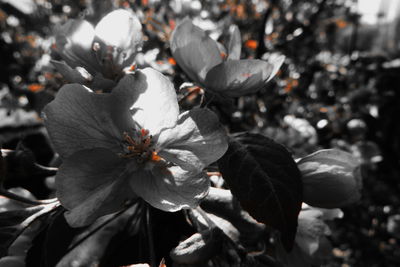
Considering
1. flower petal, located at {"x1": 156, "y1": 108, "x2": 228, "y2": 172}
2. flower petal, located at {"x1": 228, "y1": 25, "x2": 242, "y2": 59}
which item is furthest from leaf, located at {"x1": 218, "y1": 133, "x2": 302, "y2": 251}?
flower petal, located at {"x1": 228, "y1": 25, "x2": 242, "y2": 59}

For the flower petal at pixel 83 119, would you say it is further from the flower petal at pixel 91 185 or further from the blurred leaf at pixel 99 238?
the blurred leaf at pixel 99 238

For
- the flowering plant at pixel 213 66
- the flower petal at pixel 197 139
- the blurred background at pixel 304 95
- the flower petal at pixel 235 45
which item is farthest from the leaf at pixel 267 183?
the blurred background at pixel 304 95

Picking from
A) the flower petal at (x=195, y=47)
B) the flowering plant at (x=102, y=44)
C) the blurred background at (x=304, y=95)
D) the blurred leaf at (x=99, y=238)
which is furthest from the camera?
the blurred background at (x=304, y=95)

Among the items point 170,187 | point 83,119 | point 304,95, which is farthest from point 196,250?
point 304,95

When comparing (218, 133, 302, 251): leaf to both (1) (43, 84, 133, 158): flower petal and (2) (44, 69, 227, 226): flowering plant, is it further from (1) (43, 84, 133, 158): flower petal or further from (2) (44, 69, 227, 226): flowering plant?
(1) (43, 84, 133, 158): flower petal

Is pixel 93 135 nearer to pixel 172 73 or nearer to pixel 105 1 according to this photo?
pixel 172 73
